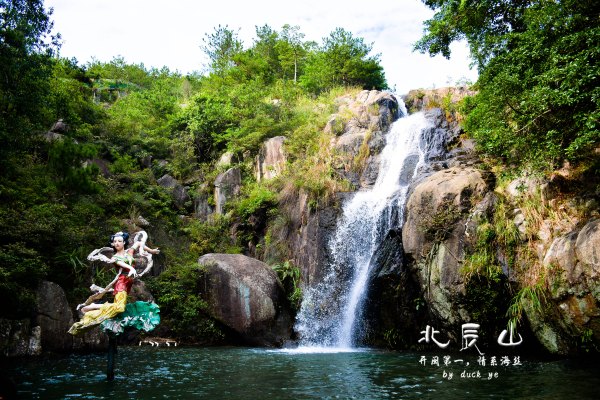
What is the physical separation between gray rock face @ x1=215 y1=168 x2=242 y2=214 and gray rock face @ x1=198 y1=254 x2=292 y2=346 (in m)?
6.99

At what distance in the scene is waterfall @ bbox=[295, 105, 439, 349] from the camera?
1382 centimetres

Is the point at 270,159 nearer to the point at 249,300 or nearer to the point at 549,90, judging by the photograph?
the point at 249,300

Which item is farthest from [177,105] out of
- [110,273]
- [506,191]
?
[506,191]

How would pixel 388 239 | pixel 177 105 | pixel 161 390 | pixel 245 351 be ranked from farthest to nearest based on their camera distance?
pixel 177 105
pixel 388 239
pixel 245 351
pixel 161 390

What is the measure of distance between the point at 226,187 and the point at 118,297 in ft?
49.5

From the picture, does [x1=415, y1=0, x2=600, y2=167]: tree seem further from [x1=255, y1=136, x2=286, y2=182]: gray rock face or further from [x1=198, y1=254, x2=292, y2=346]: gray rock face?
[x1=255, y1=136, x2=286, y2=182]: gray rock face

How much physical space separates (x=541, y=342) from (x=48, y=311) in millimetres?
11658

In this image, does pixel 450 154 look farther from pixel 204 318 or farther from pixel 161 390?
pixel 161 390

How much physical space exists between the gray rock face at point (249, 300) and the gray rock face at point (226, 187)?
22.9 feet

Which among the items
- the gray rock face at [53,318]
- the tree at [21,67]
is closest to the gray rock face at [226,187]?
the tree at [21,67]

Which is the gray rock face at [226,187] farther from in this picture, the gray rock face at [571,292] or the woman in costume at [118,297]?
the gray rock face at [571,292]

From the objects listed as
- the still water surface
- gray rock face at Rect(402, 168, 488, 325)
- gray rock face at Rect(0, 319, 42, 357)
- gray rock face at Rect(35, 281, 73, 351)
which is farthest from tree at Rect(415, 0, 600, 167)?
gray rock face at Rect(0, 319, 42, 357)

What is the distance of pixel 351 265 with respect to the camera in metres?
14.9

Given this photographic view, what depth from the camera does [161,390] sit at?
6.71 metres
